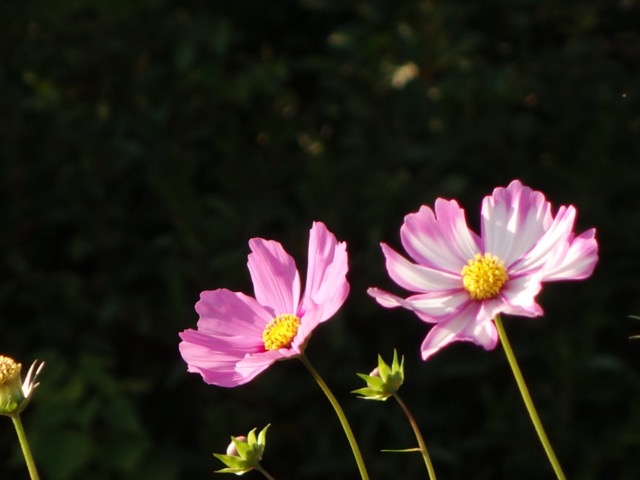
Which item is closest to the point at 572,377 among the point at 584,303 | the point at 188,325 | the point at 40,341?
the point at 584,303

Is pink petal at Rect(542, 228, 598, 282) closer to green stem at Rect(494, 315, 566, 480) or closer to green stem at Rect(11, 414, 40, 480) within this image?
green stem at Rect(494, 315, 566, 480)

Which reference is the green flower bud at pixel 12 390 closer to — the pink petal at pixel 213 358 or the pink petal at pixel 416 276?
the pink petal at pixel 213 358

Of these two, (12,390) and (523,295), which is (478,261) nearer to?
(523,295)

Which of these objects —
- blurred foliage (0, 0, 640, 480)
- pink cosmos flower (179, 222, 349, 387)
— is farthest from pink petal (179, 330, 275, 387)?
blurred foliage (0, 0, 640, 480)

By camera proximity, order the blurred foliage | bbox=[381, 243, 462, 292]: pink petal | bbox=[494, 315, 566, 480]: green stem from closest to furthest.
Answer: bbox=[494, 315, 566, 480]: green stem, bbox=[381, 243, 462, 292]: pink petal, the blurred foliage

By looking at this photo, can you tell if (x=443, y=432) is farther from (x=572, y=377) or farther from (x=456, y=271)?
(x=456, y=271)
